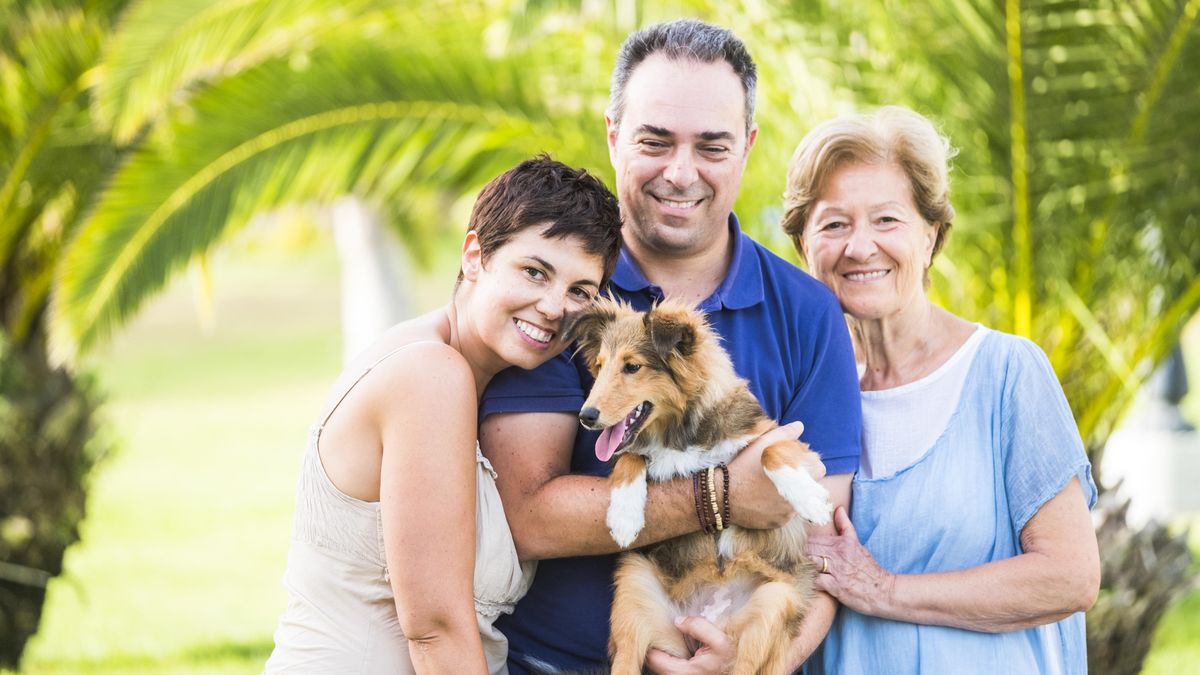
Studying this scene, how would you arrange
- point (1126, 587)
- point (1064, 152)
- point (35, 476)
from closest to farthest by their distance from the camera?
point (1064, 152), point (1126, 587), point (35, 476)

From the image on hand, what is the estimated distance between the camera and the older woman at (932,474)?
3.54 m

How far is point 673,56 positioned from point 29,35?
6330 mm

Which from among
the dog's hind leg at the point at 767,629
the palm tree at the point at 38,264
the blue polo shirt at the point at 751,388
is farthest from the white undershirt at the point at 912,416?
the palm tree at the point at 38,264

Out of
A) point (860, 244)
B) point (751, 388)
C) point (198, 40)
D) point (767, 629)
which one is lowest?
point (767, 629)

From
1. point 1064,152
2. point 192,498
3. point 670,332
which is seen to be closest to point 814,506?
point 670,332

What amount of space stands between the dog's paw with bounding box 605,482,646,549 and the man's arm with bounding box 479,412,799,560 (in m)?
0.03

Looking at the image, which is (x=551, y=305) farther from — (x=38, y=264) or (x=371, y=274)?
(x=371, y=274)

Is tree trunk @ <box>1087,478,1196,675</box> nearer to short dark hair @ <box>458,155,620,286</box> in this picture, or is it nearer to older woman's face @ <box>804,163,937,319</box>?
older woman's face @ <box>804,163,937,319</box>

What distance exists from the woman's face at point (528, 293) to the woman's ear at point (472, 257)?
67 mm

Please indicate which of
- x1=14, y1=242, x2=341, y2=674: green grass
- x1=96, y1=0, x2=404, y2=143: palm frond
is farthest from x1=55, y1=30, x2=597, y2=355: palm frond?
x1=14, y1=242, x2=341, y2=674: green grass

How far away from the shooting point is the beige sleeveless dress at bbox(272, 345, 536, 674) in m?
3.32

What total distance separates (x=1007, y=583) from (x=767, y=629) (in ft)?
2.20

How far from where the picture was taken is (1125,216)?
6.08 metres

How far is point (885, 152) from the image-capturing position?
3.87 metres
